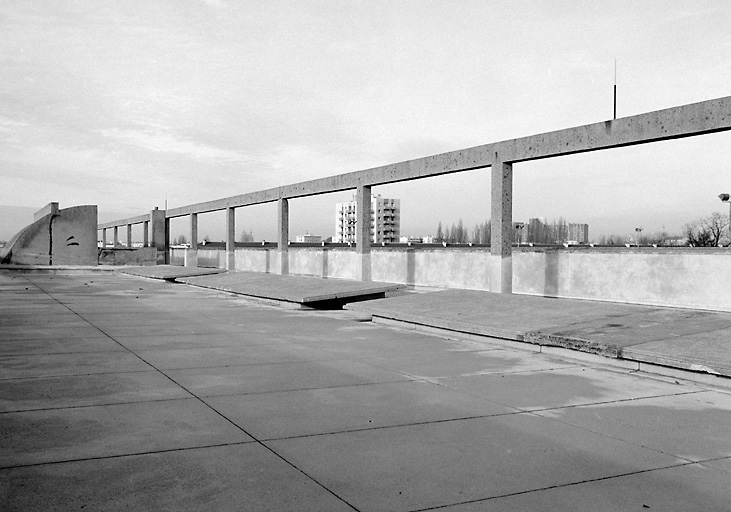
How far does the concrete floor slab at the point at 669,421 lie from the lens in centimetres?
571

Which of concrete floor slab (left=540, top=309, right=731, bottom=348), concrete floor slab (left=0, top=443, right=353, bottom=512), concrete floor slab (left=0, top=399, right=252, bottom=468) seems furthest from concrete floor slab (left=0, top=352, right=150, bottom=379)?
concrete floor slab (left=540, top=309, right=731, bottom=348)

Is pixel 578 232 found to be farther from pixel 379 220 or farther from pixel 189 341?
pixel 189 341

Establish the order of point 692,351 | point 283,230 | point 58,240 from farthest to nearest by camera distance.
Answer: point 58,240 → point 283,230 → point 692,351

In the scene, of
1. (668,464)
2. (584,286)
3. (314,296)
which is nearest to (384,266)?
(314,296)

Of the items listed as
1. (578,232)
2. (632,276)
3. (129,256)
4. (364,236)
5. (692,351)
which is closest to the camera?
(692,351)

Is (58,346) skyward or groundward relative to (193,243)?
groundward

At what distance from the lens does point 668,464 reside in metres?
5.20

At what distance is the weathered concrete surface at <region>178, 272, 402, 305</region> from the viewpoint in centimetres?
1923

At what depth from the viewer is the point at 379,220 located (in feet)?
493

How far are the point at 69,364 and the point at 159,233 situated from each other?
46.0m

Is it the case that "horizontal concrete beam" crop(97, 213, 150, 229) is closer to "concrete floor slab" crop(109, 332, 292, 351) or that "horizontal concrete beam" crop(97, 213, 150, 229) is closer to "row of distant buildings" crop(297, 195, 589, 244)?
"concrete floor slab" crop(109, 332, 292, 351)

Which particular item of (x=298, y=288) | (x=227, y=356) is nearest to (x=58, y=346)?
(x=227, y=356)

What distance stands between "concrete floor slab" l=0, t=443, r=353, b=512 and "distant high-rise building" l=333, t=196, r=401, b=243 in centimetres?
13621

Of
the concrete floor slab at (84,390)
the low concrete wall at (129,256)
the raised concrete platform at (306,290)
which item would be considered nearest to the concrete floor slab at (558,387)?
the concrete floor slab at (84,390)
